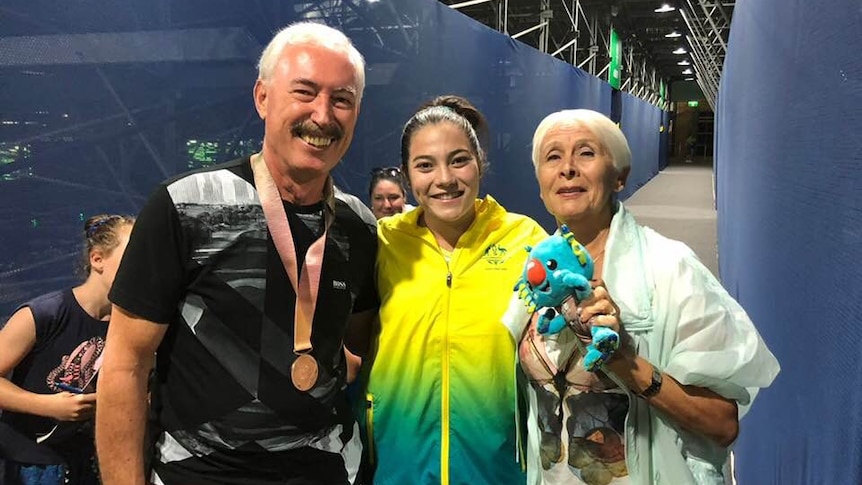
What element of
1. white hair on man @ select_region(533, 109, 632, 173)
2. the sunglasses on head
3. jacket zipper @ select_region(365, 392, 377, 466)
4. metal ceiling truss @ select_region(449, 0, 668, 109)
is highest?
metal ceiling truss @ select_region(449, 0, 668, 109)

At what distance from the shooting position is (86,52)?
2.00 metres

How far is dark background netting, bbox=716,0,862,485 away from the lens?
93 cm

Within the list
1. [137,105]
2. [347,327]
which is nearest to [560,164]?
[347,327]

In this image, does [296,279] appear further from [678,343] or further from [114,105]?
[114,105]

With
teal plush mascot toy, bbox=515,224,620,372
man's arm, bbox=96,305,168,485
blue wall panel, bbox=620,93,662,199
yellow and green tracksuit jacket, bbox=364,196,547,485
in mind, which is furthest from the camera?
blue wall panel, bbox=620,93,662,199

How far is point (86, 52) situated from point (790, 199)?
7.06ft

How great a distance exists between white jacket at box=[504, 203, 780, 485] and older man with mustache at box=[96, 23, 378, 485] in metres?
0.64

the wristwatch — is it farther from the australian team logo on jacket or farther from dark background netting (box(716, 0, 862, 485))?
the australian team logo on jacket

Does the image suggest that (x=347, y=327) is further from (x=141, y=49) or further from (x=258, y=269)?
(x=141, y=49)

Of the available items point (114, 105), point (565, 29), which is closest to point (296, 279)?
point (114, 105)

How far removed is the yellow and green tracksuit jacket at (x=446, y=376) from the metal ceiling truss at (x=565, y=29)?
22.3 ft

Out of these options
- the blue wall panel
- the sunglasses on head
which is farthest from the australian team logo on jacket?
the blue wall panel

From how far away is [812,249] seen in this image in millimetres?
1256

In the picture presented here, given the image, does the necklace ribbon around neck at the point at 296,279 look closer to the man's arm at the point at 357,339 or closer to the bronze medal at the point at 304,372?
the bronze medal at the point at 304,372
